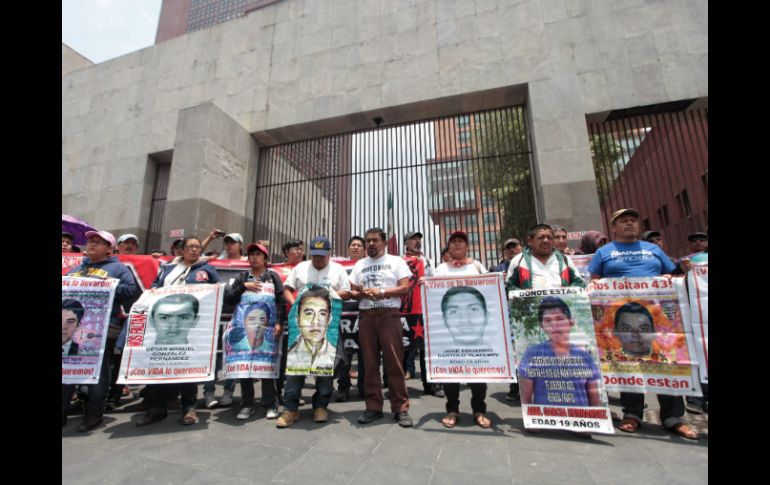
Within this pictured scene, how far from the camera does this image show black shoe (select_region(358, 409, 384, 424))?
10.5ft

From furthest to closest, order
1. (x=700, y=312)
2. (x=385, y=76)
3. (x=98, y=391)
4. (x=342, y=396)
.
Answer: (x=385, y=76), (x=342, y=396), (x=98, y=391), (x=700, y=312)

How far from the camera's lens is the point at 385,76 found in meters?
9.88

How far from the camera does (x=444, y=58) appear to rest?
9.49 metres

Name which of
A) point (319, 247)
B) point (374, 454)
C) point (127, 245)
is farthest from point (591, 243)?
point (127, 245)

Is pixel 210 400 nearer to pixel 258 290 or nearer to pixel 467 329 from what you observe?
pixel 258 290

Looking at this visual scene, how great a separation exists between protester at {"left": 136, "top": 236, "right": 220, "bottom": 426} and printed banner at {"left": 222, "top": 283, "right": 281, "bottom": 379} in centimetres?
45

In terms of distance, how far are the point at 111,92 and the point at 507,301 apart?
1638cm

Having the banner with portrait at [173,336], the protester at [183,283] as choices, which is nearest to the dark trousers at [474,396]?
the banner with portrait at [173,336]

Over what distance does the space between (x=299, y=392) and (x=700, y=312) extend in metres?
3.72

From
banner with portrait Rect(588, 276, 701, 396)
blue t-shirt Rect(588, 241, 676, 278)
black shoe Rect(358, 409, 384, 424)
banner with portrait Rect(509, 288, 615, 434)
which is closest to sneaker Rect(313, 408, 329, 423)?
black shoe Rect(358, 409, 384, 424)

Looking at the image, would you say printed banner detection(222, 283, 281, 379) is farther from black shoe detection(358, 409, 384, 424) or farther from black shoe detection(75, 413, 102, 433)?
black shoe detection(75, 413, 102, 433)

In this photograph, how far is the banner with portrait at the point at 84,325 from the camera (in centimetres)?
324
